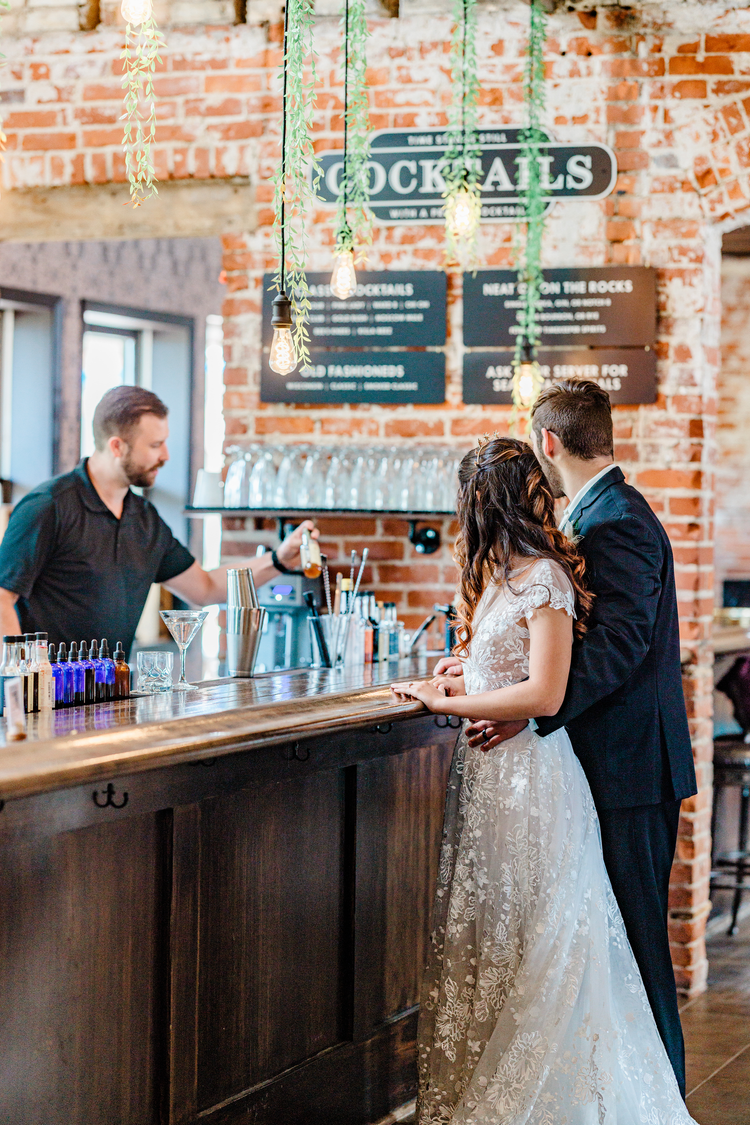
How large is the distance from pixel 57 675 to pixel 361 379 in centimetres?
214

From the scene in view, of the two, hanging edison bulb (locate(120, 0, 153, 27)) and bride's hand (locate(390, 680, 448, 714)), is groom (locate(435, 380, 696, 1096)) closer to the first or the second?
bride's hand (locate(390, 680, 448, 714))

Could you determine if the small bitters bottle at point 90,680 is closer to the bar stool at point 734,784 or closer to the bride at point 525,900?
the bride at point 525,900

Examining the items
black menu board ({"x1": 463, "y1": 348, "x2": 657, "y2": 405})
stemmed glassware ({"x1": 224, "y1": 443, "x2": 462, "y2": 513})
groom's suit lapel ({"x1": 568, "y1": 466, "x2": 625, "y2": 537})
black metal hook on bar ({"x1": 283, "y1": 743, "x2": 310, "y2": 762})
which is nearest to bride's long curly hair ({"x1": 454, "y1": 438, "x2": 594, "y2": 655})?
groom's suit lapel ({"x1": 568, "y1": 466, "x2": 625, "y2": 537})

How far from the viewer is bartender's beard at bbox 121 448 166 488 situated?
3.84 m

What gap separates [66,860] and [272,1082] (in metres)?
0.84

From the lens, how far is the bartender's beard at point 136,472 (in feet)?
12.6

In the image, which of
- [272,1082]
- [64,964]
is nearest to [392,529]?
[272,1082]

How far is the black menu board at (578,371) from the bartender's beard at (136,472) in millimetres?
1194

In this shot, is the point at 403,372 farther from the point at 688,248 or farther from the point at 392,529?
the point at 688,248

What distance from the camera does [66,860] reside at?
2.31 m

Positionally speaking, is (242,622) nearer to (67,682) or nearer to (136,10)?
(67,682)

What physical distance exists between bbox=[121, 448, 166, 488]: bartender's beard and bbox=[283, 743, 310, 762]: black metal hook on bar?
1.28m

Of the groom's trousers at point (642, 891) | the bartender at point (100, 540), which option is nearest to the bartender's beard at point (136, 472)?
the bartender at point (100, 540)

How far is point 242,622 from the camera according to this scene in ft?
10.9
